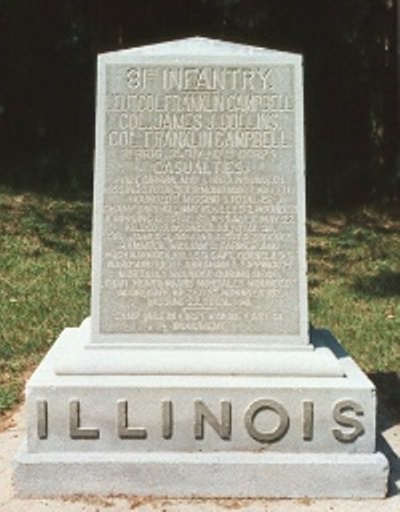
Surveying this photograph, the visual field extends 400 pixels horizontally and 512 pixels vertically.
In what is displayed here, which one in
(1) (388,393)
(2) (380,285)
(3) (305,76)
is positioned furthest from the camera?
(3) (305,76)

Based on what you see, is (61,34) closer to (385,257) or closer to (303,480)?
(385,257)

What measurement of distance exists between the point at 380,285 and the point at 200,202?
5.73m

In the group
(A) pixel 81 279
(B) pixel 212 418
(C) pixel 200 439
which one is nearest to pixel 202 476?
(C) pixel 200 439

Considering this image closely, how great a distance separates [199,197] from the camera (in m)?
5.00

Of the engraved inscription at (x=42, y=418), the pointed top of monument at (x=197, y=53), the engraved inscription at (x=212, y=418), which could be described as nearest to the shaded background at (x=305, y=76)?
the pointed top of monument at (x=197, y=53)

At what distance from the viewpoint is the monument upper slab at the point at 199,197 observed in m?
4.96

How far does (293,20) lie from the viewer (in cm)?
1580

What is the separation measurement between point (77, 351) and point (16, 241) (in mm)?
7101

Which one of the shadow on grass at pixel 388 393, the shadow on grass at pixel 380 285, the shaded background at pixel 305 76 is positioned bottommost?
the shadow on grass at pixel 388 393

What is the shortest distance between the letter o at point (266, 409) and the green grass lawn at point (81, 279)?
213 cm

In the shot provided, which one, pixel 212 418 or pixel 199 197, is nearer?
pixel 212 418

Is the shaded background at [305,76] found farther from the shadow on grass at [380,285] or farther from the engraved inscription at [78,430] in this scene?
the engraved inscription at [78,430]

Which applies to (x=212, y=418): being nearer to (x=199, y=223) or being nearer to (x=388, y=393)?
(x=199, y=223)

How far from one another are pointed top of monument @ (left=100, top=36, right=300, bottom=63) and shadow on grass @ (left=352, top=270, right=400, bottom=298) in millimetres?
5282
